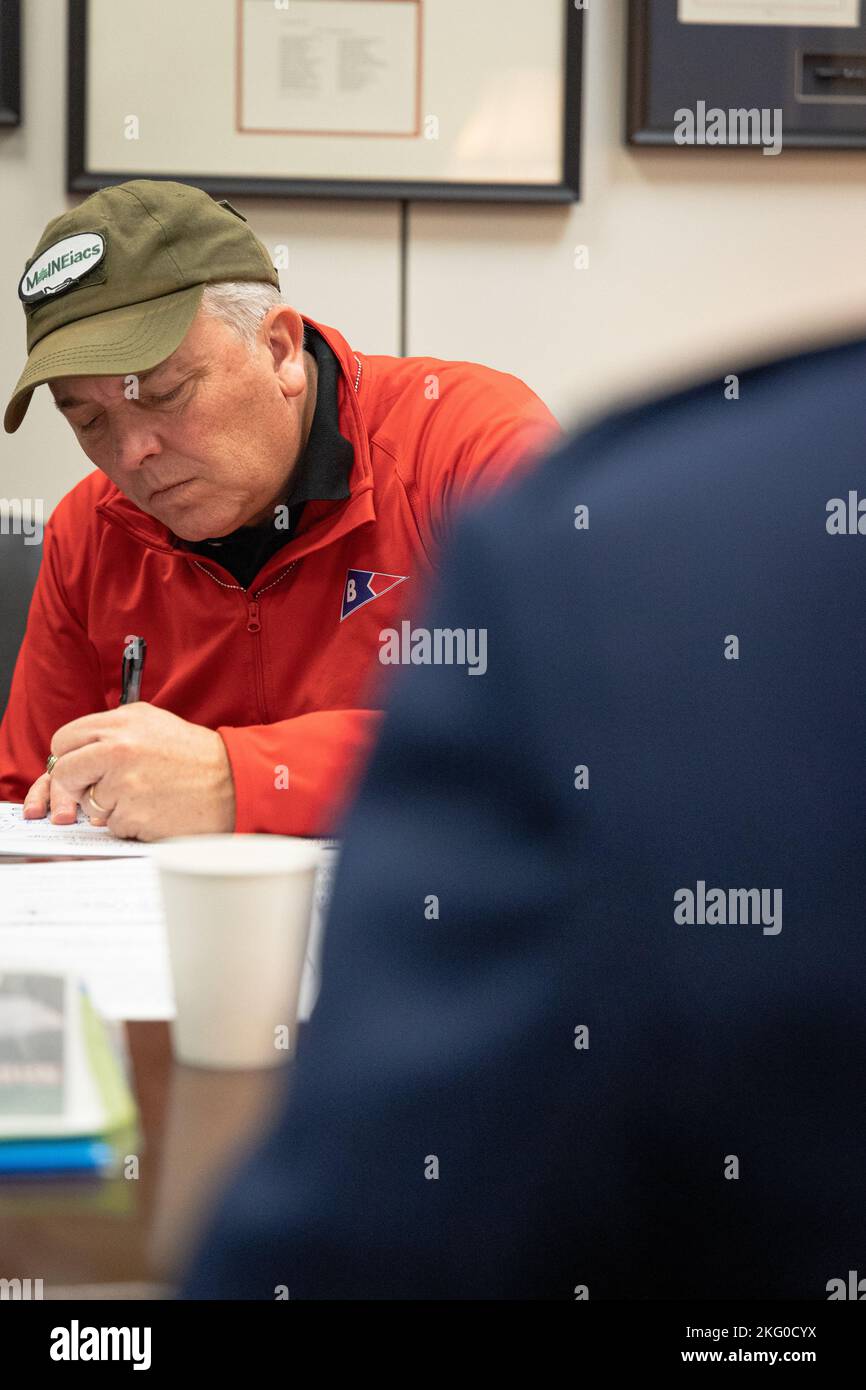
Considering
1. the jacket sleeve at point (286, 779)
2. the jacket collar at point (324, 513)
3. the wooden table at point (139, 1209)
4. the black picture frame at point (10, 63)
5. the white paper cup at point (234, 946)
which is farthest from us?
the black picture frame at point (10, 63)

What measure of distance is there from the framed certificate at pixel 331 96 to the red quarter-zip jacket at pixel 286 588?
0.44 metres

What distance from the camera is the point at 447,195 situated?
5.26 ft

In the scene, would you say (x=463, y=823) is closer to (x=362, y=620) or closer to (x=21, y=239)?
(x=362, y=620)

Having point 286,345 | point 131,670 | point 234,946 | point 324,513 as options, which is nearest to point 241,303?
point 286,345

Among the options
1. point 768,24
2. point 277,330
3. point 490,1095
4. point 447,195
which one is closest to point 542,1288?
point 490,1095

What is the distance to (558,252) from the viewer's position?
164cm

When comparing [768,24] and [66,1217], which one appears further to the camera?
[768,24]

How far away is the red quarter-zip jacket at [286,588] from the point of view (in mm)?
1165

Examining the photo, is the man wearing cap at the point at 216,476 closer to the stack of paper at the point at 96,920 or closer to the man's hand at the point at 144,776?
the man's hand at the point at 144,776

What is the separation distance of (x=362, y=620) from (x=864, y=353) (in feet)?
3.03

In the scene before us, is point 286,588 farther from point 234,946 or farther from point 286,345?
point 234,946

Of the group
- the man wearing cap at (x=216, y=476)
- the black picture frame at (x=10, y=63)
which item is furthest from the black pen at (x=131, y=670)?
the black picture frame at (x=10, y=63)

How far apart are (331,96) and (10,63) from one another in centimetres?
38

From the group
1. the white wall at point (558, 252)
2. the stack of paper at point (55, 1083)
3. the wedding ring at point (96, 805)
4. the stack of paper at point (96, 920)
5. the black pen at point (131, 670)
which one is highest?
the white wall at point (558, 252)
